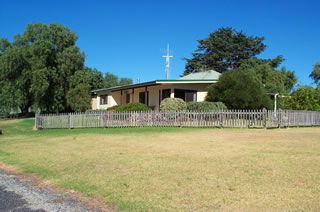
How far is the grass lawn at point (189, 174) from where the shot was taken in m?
4.71

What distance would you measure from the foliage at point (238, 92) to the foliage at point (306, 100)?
4587mm

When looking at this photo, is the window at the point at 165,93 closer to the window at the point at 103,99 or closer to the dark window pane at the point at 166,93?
the dark window pane at the point at 166,93

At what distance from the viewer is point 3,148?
11.4 m

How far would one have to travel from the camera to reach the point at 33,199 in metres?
5.11

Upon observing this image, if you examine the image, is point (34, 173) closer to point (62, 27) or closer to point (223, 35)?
point (62, 27)

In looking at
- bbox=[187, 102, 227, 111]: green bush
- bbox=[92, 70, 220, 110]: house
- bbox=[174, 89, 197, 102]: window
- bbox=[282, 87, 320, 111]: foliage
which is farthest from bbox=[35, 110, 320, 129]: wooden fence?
bbox=[174, 89, 197, 102]: window

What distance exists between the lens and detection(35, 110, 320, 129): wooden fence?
17.5 metres

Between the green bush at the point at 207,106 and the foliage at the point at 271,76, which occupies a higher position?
the foliage at the point at 271,76

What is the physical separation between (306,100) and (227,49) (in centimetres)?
2571

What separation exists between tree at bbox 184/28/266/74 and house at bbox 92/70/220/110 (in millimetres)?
21124

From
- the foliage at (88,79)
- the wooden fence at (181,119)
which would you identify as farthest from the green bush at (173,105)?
the foliage at (88,79)

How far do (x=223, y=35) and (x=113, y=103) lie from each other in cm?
2641

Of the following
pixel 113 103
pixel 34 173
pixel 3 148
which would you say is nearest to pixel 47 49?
pixel 113 103

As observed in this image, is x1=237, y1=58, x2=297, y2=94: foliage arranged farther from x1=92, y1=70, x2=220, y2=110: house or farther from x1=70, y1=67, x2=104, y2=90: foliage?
x1=70, y1=67, x2=104, y2=90: foliage
